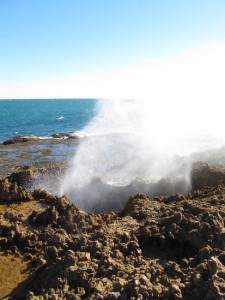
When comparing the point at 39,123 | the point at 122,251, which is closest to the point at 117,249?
the point at 122,251

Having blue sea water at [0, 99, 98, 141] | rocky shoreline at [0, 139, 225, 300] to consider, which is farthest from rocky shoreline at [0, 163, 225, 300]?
blue sea water at [0, 99, 98, 141]

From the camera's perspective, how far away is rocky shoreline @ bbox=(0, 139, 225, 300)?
636cm

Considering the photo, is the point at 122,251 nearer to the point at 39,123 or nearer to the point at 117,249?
the point at 117,249

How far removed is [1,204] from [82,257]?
28.2ft

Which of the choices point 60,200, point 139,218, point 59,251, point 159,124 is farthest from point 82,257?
point 159,124

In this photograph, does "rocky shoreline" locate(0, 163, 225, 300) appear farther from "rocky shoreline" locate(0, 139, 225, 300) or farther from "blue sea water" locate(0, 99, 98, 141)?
"blue sea water" locate(0, 99, 98, 141)

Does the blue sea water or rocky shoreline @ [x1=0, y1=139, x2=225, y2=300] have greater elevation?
rocky shoreline @ [x1=0, y1=139, x2=225, y2=300]

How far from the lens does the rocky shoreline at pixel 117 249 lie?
20.9 feet

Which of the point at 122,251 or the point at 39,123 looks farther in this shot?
the point at 39,123

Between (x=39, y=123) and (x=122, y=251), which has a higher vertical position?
(x=122, y=251)

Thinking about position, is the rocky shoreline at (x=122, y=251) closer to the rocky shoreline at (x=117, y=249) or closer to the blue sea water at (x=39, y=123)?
the rocky shoreline at (x=117, y=249)

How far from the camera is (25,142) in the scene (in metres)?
41.5

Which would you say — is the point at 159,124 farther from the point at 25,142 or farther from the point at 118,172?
the point at 118,172

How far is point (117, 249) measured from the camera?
8.74m
